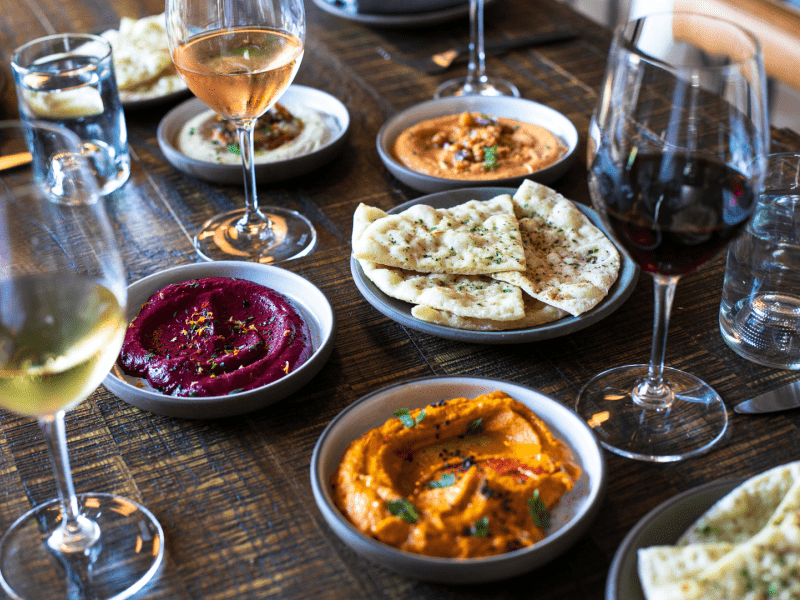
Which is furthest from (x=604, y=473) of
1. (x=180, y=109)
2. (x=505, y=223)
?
(x=180, y=109)

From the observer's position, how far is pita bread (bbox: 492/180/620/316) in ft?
4.49

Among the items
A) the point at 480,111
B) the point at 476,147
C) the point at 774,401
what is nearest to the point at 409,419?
the point at 774,401

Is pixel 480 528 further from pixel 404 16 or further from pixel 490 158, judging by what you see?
pixel 404 16

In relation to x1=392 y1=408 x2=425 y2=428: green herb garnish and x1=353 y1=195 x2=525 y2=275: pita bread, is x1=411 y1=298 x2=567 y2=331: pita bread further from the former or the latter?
x1=392 y1=408 x2=425 y2=428: green herb garnish

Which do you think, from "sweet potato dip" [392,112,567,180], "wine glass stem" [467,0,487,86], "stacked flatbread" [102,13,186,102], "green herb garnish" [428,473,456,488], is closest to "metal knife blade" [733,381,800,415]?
"green herb garnish" [428,473,456,488]

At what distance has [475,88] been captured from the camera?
2.36 meters

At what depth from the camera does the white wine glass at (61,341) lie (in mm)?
839

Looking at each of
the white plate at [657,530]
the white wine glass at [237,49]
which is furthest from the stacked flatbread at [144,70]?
the white plate at [657,530]

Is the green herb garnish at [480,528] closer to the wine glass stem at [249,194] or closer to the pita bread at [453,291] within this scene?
the pita bread at [453,291]

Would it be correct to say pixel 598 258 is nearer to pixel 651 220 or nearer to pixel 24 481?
pixel 651 220

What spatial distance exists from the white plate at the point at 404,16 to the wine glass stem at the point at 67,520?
76.1 inches

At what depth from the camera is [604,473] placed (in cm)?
104

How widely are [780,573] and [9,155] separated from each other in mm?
969

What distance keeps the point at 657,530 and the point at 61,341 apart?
28.8 inches
